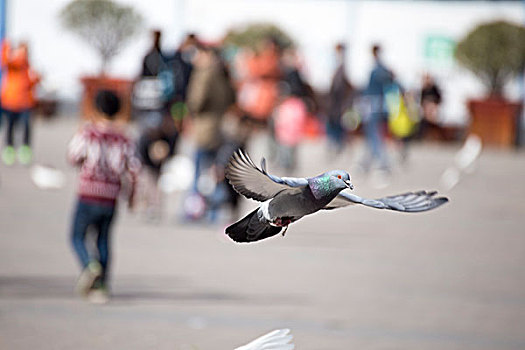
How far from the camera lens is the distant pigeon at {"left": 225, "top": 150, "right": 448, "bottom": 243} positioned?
104 cm

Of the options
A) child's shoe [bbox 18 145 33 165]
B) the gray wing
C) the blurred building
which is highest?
the blurred building

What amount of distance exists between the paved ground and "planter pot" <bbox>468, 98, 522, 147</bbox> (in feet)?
49.0

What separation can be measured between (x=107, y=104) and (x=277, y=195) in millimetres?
5366

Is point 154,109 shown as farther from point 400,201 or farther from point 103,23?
point 400,201

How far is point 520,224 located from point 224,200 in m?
4.64

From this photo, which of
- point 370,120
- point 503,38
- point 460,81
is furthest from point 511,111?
point 370,120

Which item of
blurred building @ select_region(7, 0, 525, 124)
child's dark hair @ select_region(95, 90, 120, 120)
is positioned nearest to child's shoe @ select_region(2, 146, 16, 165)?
child's dark hair @ select_region(95, 90, 120, 120)

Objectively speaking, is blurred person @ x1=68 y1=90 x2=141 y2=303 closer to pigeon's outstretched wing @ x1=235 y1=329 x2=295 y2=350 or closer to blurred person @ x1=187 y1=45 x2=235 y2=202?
blurred person @ x1=187 y1=45 x2=235 y2=202

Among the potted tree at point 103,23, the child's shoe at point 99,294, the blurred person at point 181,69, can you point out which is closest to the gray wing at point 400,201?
the potted tree at point 103,23

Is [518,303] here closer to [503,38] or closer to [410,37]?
[503,38]

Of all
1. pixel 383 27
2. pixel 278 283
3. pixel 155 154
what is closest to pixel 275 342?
pixel 278 283

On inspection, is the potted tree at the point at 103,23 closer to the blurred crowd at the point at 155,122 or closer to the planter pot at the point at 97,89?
the blurred crowd at the point at 155,122

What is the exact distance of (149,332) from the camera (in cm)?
620

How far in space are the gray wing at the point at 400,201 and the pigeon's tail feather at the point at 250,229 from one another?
61 mm
